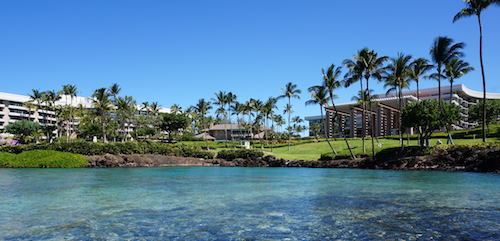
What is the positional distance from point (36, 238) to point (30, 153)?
40.8 meters

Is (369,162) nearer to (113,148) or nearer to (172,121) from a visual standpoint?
(113,148)

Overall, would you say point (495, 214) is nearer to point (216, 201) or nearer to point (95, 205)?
point (216, 201)

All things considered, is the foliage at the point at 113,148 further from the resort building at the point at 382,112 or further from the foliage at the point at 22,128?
the foliage at the point at 22,128

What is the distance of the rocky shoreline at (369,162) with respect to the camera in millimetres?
32938

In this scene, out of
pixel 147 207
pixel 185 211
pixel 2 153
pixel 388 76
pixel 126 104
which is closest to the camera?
pixel 185 211

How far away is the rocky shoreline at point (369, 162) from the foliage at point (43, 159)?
177 centimetres

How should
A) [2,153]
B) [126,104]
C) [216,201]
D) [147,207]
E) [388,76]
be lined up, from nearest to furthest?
[147,207]
[216,201]
[2,153]
[388,76]
[126,104]

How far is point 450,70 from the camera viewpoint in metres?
42.5

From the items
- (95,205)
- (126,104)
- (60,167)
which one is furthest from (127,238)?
(126,104)

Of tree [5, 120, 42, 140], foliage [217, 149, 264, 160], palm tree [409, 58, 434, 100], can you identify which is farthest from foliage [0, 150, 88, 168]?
tree [5, 120, 42, 140]

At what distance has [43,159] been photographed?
41906 mm

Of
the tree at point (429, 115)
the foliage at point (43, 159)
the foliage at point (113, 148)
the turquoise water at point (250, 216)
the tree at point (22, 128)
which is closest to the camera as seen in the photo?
the turquoise water at point (250, 216)

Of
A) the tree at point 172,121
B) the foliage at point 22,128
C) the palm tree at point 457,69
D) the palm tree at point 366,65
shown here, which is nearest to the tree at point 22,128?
A: the foliage at point 22,128

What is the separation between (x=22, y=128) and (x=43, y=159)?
221 feet
